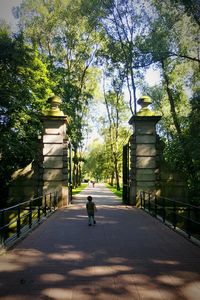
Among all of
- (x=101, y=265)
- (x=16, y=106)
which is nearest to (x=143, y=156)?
(x=16, y=106)

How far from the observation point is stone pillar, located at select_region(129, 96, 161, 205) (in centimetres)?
1653

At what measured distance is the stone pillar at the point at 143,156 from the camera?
1653cm

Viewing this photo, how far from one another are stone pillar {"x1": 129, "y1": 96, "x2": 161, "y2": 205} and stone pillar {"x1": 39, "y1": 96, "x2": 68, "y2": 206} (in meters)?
3.44

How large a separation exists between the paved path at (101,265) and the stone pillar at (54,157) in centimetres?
627

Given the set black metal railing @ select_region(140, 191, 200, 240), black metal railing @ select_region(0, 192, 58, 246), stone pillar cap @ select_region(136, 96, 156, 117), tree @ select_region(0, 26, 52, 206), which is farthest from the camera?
tree @ select_region(0, 26, 52, 206)

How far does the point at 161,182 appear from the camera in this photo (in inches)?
643

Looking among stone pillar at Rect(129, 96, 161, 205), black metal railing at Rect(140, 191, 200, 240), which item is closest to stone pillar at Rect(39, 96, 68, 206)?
stone pillar at Rect(129, 96, 161, 205)

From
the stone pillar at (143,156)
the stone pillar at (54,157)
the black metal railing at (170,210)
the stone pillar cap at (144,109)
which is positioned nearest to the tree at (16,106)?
the stone pillar at (54,157)

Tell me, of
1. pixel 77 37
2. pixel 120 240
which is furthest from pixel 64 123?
pixel 77 37

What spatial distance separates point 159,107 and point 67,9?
1481 cm

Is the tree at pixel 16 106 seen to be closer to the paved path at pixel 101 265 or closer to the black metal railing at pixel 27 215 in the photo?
the black metal railing at pixel 27 215

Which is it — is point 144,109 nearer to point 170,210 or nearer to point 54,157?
point 54,157

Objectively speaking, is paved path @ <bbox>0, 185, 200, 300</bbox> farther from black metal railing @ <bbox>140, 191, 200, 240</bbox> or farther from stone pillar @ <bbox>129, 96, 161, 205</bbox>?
stone pillar @ <bbox>129, 96, 161, 205</bbox>

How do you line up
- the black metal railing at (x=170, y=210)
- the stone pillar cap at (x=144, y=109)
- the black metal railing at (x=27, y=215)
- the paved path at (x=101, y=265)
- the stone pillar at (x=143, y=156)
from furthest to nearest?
the stone pillar cap at (x=144, y=109)
the stone pillar at (x=143, y=156)
the black metal railing at (x=170, y=210)
the black metal railing at (x=27, y=215)
the paved path at (x=101, y=265)
